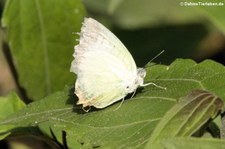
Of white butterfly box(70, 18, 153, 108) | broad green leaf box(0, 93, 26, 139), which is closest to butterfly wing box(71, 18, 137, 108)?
white butterfly box(70, 18, 153, 108)

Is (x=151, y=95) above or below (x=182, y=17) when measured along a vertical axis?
above

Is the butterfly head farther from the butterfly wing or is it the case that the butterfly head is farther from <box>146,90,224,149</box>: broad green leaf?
<box>146,90,224,149</box>: broad green leaf

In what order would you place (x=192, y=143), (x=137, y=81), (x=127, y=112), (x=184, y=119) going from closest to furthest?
1. (x=192, y=143)
2. (x=184, y=119)
3. (x=127, y=112)
4. (x=137, y=81)

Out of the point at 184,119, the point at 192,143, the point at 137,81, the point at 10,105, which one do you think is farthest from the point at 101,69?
the point at 192,143

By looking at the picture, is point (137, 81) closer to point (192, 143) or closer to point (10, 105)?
point (10, 105)

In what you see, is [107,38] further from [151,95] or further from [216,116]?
[216,116]

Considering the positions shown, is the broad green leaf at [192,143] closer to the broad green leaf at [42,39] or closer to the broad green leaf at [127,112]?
the broad green leaf at [127,112]

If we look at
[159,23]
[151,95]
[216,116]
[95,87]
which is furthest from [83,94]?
[159,23]
